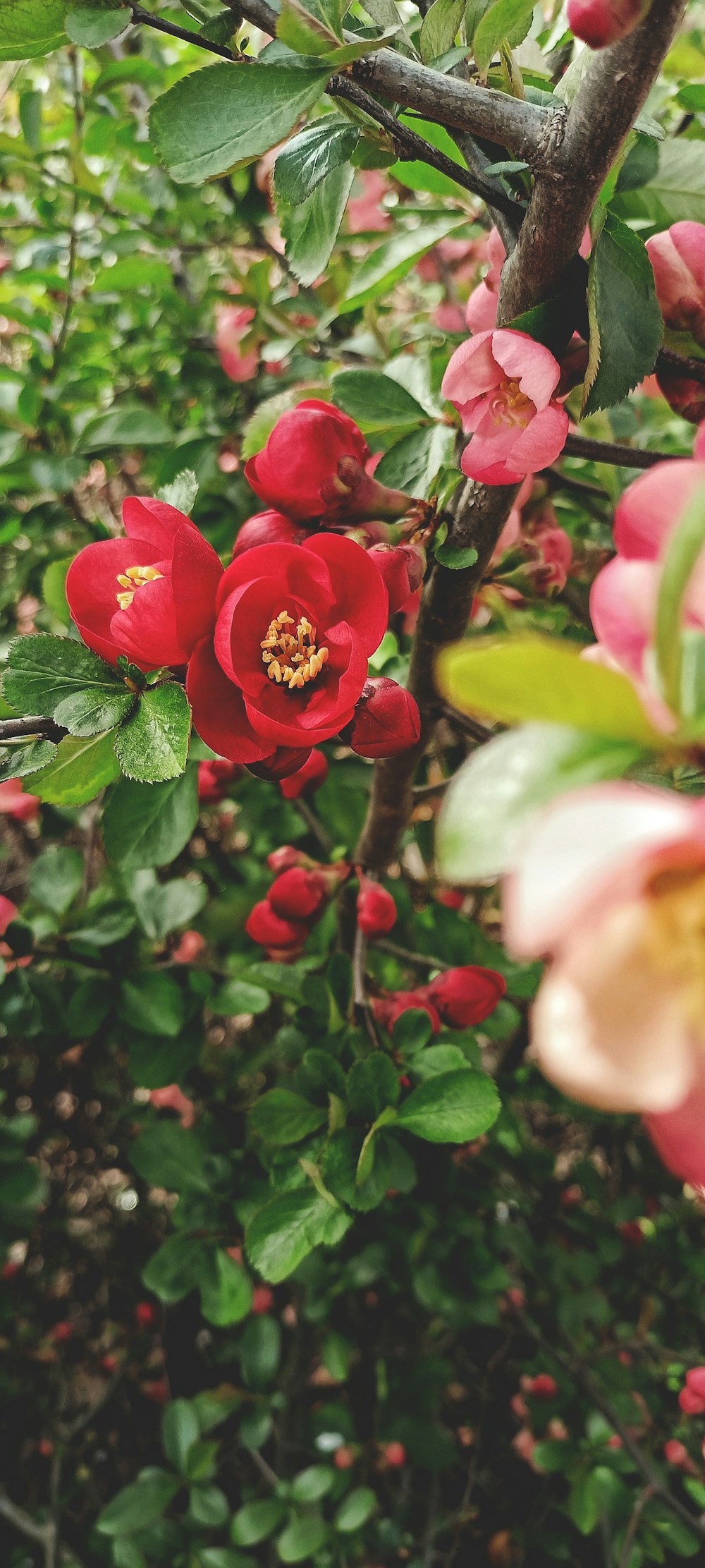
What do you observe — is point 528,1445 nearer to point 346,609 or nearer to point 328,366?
point 346,609

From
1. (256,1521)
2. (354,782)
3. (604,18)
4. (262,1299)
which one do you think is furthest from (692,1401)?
(604,18)

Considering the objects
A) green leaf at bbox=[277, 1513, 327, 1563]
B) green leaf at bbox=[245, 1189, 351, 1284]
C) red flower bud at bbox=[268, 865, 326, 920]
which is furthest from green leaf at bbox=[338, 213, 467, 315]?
green leaf at bbox=[277, 1513, 327, 1563]

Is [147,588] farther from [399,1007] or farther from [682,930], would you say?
[399,1007]

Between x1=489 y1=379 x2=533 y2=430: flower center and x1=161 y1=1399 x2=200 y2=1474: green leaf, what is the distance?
1.19 metres

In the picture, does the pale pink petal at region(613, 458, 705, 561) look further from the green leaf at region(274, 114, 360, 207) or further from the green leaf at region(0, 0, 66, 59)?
the green leaf at region(0, 0, 66, 59)

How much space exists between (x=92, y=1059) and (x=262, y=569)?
45.7 inches

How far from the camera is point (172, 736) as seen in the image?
17.4 inches

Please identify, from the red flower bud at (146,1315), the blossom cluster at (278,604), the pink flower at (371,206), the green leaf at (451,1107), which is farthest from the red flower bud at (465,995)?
the pink flower at (371,206)

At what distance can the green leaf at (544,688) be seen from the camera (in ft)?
0.63

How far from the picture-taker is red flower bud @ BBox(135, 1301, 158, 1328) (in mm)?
1566

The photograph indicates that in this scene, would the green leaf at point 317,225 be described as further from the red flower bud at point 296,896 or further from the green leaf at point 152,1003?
the green leaf at point 152,1003

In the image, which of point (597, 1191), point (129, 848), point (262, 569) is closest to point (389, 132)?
point (262, 569)

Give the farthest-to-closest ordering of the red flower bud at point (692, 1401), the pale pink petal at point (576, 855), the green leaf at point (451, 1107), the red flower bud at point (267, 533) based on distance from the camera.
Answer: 1. the red flower bud at point (692, 1401)
2. the green leaf at point (451, 1107)
3. the red flower bud at point (267, 533)
4. the pale pink petal at point (576, 855)

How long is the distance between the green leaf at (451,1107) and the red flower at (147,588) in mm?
386
